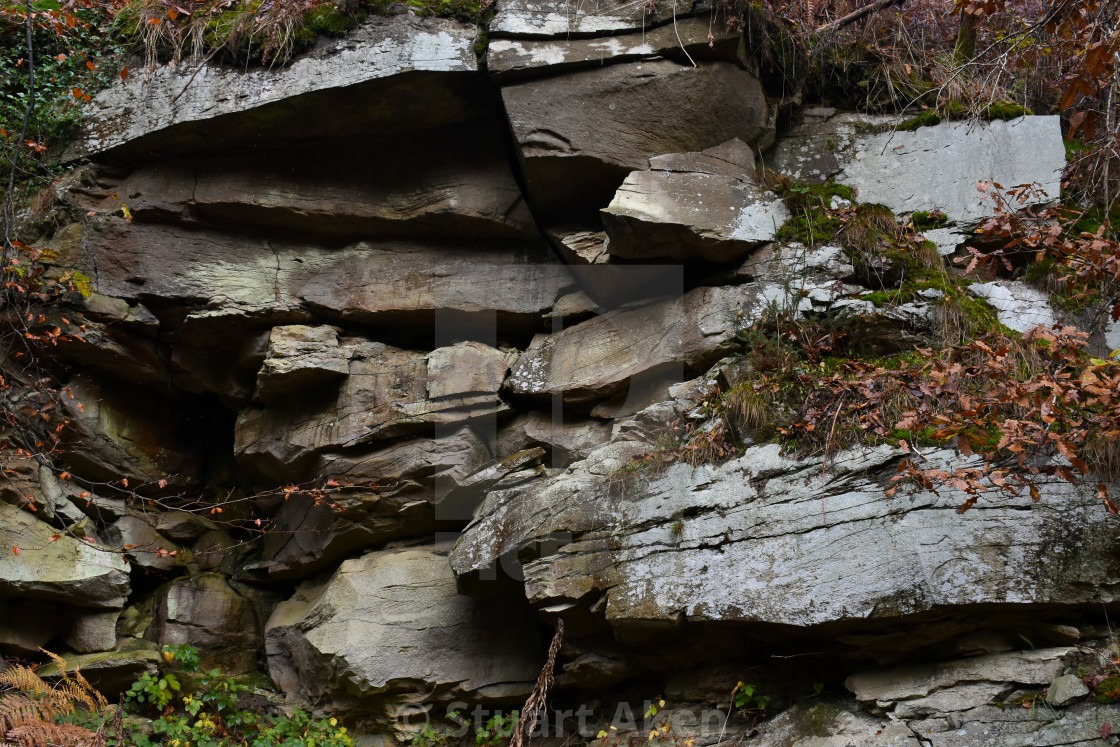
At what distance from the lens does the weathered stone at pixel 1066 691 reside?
4.25 m

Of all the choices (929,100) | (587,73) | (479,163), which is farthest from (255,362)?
(929,100)

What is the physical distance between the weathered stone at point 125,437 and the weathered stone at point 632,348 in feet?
11.1

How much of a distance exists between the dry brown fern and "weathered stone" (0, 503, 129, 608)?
1.76 feet

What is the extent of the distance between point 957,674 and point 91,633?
6.33 m

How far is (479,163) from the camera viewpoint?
7480mm

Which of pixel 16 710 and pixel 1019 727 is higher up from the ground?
pixel 1019 727

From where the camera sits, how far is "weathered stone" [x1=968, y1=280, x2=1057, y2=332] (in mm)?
6102

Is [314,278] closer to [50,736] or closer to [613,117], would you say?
[613,117]

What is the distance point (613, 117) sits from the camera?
691 centimetres

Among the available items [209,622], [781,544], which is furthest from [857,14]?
[209,622]

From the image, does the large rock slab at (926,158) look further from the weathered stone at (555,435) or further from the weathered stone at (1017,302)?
the weathered stone at (555,435)

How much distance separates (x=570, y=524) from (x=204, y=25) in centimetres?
541

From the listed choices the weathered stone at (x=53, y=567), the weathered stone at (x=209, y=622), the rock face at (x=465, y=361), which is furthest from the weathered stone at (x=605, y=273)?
the weathered stone at (x=53, y=567)

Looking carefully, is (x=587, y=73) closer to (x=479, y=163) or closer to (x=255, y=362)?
(x=479, y=163)
